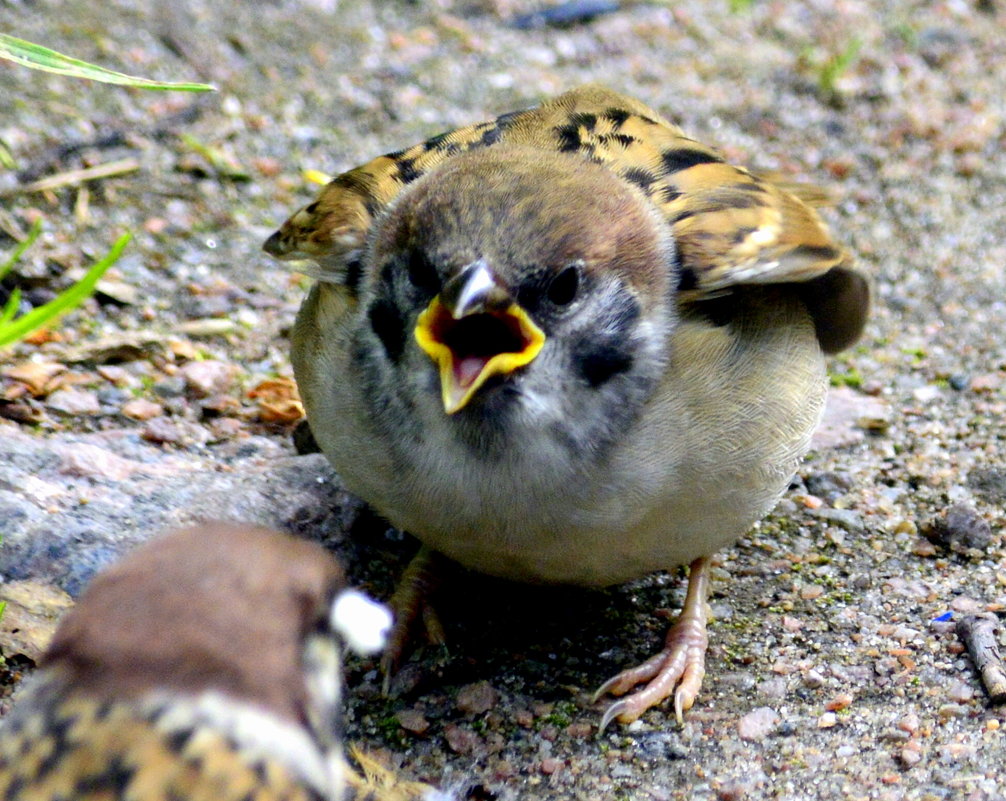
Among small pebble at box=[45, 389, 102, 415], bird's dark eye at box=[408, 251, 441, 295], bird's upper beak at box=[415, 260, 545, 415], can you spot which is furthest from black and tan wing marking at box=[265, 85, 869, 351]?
small pebble at box=[45, 389, 102, 415]

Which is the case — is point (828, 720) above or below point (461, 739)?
below

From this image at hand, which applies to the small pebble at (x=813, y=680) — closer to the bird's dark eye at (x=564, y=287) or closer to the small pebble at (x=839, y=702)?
the small pebble at (x=839, y=702)

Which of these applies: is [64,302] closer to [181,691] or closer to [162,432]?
[181,691]

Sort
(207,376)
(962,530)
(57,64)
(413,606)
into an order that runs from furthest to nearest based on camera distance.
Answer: (207,376) → (962,530) → (413,606) → (57,64)

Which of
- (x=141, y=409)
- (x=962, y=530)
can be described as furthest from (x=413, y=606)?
(x=962, y=530)

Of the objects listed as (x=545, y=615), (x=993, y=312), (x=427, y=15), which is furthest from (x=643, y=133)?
(x=427, y=15)

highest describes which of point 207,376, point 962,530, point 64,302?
point 64,302
